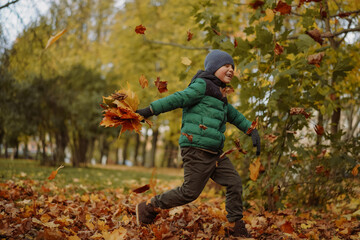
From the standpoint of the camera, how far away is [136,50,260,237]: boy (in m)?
2.71

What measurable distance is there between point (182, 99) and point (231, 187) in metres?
0.91

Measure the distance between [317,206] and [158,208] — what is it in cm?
260

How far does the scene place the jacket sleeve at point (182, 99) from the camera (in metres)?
2.53

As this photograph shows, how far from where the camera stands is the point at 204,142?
270 cm

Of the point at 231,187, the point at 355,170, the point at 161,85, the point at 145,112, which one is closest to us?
the point at 145,112

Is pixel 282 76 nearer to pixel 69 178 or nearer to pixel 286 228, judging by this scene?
pixel 286 228

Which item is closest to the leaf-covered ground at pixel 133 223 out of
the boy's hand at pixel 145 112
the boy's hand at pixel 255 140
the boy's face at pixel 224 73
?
the boy's hand at pixel 255 140

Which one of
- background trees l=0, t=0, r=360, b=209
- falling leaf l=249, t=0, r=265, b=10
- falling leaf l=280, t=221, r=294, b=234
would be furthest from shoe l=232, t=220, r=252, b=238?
falling leaf l=249, t=0, r=265, b=10

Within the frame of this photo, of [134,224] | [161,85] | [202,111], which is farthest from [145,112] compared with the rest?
[134,224]

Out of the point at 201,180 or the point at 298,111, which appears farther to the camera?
the point at 298,111

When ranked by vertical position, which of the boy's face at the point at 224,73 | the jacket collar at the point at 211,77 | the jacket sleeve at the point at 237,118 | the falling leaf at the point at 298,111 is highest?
the boy's face at the point at 224,73

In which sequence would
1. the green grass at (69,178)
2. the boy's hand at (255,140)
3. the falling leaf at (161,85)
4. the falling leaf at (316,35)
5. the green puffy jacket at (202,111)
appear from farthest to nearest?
the green grass at (69,178), the falling leaf at (316,35), the falling leaf at (161,85), the boy's hand at (255,140), the green puffy jacket at (202,111)

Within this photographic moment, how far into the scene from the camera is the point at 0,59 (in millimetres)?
5207

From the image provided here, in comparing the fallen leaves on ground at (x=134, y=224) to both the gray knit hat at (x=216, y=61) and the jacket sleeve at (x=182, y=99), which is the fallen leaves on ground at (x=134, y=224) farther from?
the gray knit hat at (x=216, y=61)
